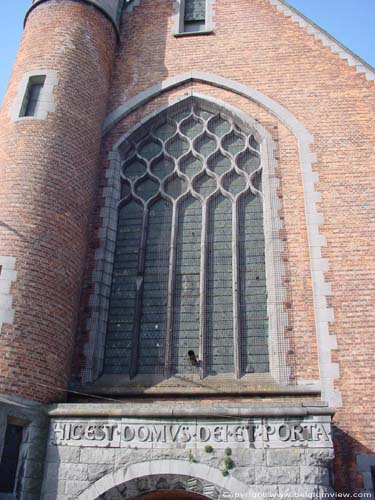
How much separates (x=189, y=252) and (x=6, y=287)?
319 cm

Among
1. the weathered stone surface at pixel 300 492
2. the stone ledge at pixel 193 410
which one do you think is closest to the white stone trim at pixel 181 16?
the stone ledge at pixel 193 410

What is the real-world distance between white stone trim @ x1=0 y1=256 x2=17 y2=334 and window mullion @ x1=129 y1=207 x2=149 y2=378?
2.03m

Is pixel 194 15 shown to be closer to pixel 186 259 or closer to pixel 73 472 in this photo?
pixel 186 259

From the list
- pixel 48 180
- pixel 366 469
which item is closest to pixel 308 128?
pixel 48 180

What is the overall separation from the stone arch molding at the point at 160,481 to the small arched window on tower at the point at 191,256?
1797mm

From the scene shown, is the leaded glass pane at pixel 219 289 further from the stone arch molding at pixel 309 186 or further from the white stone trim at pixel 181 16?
the white stone trim at pixel 181 16

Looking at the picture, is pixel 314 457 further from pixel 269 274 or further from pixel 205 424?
pixel 269 274

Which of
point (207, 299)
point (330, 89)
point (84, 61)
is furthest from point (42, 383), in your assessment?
point (330, 89)

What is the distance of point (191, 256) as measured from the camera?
956 centimetres

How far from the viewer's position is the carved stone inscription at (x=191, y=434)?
6652mm

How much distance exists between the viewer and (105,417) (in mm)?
7113

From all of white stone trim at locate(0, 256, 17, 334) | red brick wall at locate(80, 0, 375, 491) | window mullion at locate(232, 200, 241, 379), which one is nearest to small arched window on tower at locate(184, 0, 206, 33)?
red brick wall at locate(80, 0, 375, 491)

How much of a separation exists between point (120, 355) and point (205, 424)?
233cm

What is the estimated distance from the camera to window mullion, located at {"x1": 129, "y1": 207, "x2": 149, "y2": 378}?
28.3ft
